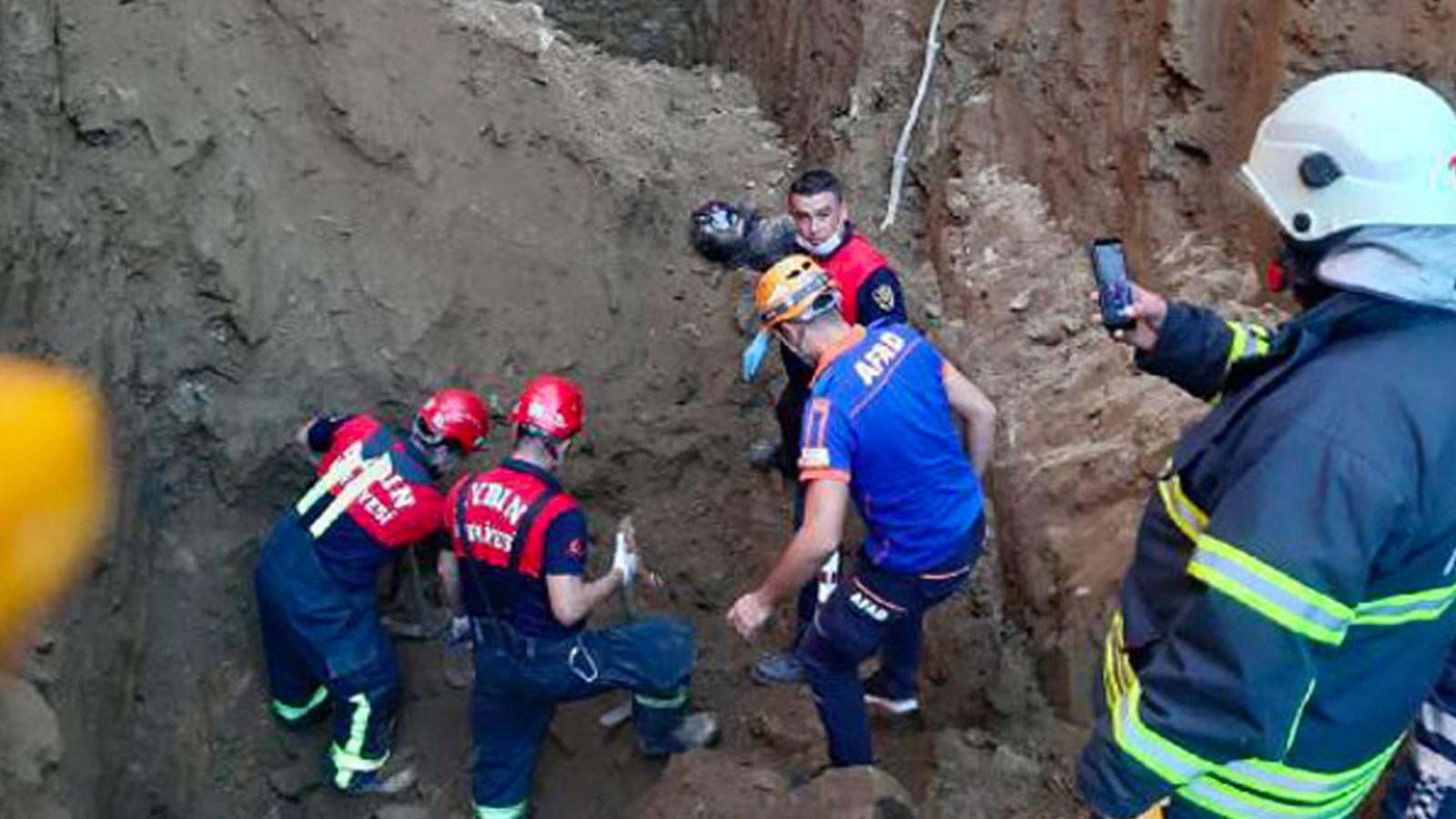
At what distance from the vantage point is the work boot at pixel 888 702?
5.51 metres

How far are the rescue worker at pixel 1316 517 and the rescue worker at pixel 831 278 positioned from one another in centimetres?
248

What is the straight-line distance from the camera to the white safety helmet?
2.80 meters

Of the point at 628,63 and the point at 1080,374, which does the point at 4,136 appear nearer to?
the point at 1080,374

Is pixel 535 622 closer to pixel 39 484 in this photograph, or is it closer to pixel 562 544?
pixel 562 544

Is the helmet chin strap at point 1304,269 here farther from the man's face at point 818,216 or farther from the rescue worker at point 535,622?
the man's face at point 818,216

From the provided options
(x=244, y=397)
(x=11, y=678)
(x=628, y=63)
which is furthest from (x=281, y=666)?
(x=628, y=63)

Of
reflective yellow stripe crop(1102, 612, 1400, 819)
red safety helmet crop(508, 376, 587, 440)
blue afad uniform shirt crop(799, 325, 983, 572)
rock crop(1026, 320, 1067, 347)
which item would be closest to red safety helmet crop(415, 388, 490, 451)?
red safety helmet crop(508, 376, 587, 440)

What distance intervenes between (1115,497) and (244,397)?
3.59 meters

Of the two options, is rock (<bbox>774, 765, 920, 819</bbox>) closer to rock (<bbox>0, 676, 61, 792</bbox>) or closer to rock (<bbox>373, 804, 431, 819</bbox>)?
rock (<bbox>373, 804, 431, 819</bbox>)

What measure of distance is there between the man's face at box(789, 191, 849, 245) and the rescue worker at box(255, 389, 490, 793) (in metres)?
1.47

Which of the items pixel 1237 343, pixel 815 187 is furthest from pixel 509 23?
pixel 1237 343

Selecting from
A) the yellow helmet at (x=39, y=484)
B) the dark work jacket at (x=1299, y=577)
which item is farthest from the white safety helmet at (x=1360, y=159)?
the yellow helmet at (x=39, y=484)

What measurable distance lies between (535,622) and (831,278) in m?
1.74

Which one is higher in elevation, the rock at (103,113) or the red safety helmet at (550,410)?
the rock at (103,113)
